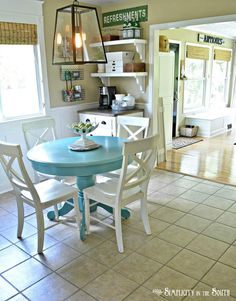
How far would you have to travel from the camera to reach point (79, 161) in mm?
2426

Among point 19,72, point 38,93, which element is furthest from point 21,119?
point 19,72

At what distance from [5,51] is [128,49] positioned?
1825 millimetres

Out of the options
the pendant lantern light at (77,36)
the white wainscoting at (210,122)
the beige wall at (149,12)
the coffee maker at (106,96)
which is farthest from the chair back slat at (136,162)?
the white wainscoting at (210,122)

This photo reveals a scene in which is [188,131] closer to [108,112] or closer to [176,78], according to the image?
[176,78]

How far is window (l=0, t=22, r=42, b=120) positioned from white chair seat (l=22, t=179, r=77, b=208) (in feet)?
4.90

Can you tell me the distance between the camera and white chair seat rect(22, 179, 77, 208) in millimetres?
2465

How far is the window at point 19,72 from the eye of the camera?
361 cm

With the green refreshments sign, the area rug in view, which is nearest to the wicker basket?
the area rug

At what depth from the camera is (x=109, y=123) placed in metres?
4.20

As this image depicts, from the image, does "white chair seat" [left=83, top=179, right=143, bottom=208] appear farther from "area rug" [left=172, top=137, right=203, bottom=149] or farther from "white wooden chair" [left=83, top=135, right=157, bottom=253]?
"area rug" [left=172, top=137, right=203, bottom=149]

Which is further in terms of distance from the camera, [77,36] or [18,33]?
[18,33]

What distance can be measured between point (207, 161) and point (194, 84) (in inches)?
114

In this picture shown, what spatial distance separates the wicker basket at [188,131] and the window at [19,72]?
3.66 meters

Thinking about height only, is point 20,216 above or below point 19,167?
below
